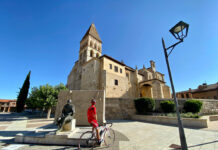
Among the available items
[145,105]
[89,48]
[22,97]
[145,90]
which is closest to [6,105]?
[22,97]

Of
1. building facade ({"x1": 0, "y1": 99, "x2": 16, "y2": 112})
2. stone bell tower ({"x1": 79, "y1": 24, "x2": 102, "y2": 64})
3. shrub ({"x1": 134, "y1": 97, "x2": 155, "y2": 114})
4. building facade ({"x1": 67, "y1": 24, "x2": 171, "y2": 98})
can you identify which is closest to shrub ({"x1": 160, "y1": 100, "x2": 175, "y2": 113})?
shrub ({"x1": 134, "y1": 97, "x2": 155, "y2": 114})

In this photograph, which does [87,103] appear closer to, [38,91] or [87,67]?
[38,91]

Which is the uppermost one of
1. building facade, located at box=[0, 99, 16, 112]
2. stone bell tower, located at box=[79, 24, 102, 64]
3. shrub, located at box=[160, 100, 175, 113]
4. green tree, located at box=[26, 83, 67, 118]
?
stone bell tower, located at box=[79, 24, 102, 64]

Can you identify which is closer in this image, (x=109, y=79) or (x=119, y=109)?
(x=119, y=109)

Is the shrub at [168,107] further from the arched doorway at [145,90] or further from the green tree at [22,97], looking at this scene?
the green tree at [22,97]

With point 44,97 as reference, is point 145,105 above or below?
below

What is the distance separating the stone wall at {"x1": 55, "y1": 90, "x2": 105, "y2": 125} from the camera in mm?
8422

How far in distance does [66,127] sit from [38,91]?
46.5 ft

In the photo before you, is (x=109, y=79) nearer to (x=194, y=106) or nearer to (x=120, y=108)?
(x=120, y=108)

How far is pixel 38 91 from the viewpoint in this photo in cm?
1568

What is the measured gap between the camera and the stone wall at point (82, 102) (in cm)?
842

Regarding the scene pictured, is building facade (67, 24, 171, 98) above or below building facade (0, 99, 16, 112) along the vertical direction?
above

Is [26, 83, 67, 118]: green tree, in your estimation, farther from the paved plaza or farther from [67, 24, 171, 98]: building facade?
the paved plaza

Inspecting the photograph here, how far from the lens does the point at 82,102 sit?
887 centimetres
